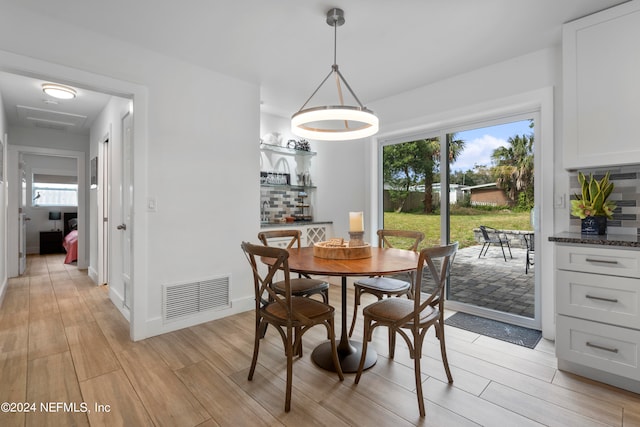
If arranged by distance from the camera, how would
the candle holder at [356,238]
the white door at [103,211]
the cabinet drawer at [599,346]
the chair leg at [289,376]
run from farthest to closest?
the white door at [103,211] < the candle holder at [356,238] < the cabinet drawer at [599,346] < the chair leg at [289,376]

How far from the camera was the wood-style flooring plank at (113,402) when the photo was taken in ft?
5.27

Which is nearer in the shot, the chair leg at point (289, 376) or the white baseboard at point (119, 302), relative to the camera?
the chair leg at point (289, 376)

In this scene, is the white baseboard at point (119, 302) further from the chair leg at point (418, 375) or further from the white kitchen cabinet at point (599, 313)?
the white kitchen cabinet at point (599, 313)

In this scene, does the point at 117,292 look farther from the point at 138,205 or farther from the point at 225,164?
the point at 225,164

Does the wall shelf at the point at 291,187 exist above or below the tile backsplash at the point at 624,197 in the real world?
above

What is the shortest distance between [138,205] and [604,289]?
3386 mm

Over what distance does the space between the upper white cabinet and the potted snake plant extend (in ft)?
0.53

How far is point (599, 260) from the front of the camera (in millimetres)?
1905

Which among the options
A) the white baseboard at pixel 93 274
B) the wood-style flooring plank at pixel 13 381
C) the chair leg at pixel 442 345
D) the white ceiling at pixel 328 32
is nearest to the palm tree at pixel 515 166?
the white ceiling at pixel 328 32

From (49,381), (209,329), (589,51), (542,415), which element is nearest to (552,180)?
(589,51)

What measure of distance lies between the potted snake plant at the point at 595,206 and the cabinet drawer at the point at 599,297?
1.51 feet

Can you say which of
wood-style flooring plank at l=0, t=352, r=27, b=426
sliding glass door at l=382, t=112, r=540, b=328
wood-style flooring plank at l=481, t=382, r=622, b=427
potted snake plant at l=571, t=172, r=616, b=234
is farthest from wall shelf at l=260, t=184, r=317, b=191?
wood-style flooring plank at l=481, t=382, r=622, b=427

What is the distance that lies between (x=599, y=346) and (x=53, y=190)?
1031 cm

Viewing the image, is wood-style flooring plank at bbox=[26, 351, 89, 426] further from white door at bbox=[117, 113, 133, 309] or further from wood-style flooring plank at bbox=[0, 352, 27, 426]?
white door at bbox=[117, 113, 133, 309]
